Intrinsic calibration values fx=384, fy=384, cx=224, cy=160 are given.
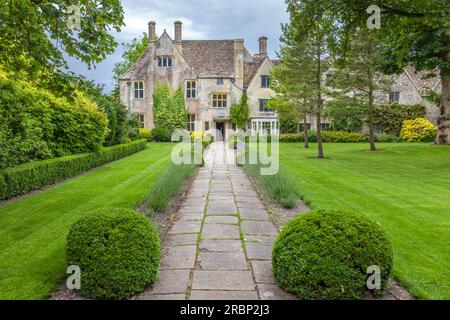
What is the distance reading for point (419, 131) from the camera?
3675cm

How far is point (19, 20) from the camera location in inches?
290

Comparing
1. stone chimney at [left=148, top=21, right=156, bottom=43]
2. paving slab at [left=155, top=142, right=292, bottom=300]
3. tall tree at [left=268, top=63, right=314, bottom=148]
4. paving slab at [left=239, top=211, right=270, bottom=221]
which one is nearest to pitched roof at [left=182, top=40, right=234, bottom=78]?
stone chimney at [left=148, top=21, right=156, bottom=43]

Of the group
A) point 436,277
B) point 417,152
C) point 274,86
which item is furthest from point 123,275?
point 274,86

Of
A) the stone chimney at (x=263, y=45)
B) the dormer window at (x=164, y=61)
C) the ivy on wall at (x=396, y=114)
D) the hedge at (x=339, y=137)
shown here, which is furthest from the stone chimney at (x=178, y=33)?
the ivy on wall at (x=396, y=114)

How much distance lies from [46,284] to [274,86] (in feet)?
90.7

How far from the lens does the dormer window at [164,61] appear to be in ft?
132

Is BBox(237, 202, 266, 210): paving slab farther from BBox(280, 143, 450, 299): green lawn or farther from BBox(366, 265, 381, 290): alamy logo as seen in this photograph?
BBox(366, 265, 381, 290): alamy logo

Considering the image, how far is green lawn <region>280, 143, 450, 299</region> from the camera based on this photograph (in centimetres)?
484

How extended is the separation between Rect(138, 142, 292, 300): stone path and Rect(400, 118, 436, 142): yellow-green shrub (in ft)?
106

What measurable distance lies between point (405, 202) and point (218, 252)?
5.89 m

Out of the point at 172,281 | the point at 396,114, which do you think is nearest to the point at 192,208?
the point at 172,281

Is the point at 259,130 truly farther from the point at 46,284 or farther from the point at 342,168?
the point at 46,284

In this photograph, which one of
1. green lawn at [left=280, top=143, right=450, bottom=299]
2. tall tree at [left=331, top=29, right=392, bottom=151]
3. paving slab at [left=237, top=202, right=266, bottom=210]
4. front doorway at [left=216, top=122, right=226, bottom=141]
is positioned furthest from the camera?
front doorway at [left=216, top=122, right=226, bottom=141]

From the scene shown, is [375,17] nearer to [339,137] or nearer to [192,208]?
[192,208]
